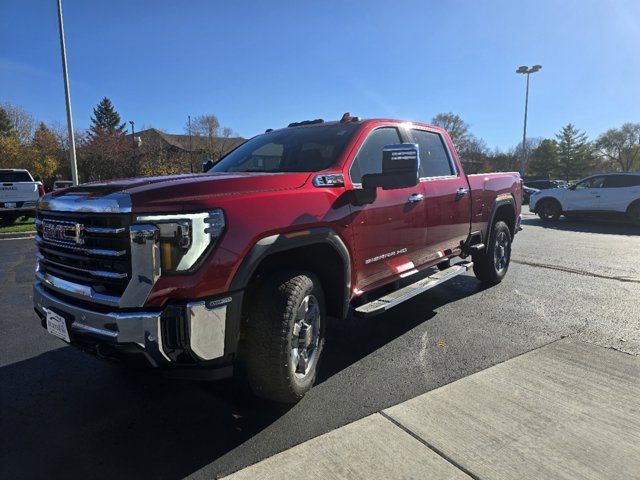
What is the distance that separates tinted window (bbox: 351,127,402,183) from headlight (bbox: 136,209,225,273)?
151cm

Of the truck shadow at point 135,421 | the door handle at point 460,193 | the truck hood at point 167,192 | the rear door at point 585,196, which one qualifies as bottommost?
the truck shadow at point 135,421

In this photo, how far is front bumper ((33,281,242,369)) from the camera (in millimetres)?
2252

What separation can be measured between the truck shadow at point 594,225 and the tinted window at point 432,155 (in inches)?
396

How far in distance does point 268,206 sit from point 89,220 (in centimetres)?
103

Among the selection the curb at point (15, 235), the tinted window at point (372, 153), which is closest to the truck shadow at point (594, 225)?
the tinted window at point (372, 153)

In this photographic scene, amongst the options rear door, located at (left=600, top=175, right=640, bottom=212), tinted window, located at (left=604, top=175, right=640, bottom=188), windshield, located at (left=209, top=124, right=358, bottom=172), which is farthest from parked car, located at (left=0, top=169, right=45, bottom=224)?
tinted window, located at (left=604, top=175, right=640, bottom=188)

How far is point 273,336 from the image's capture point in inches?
105

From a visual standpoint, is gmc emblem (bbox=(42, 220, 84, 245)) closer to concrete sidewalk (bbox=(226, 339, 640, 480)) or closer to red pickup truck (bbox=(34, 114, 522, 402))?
red pickup truck (bbox=(34, 114, 522, 402))

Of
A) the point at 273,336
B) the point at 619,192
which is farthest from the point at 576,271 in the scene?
the point at 619,192

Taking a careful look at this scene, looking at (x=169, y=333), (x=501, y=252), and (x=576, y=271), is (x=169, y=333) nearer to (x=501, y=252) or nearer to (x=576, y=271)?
(x=501, y=252)

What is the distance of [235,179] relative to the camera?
2744mm

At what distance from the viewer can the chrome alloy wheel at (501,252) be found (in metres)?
6.17

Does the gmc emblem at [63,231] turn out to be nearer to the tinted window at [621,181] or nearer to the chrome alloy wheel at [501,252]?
the chrome alloy wheel at [501,252]

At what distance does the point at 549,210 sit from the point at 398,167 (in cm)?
1554
